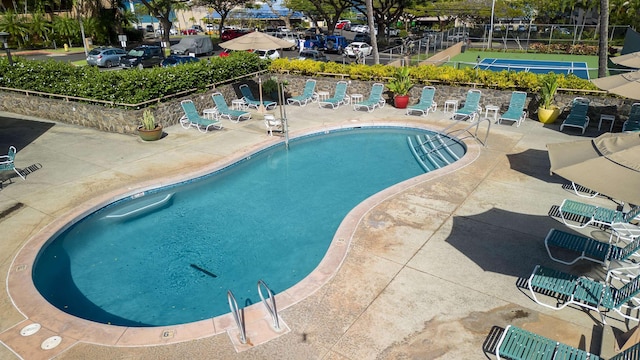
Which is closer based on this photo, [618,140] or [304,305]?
[618,140]

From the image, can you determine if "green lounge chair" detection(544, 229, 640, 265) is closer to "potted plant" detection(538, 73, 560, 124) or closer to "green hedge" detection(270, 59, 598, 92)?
"potted plant" detection(538, 73, 560, 124)

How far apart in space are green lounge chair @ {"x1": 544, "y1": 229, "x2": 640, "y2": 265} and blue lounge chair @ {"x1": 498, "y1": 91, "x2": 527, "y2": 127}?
8.83m

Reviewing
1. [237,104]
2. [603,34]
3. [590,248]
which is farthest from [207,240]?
[603,34]

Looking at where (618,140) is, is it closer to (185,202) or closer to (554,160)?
(554,160)

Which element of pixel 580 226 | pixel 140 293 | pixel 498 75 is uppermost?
pixel 498 75

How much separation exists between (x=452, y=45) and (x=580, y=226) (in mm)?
32616

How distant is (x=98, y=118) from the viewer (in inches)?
655

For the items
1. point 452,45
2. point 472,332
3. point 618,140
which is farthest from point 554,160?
point 452,45

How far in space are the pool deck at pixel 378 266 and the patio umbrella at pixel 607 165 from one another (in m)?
2.37

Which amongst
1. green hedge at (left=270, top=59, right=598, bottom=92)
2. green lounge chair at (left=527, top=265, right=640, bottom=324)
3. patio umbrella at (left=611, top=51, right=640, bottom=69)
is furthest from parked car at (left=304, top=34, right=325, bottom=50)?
green lounge chair at (left=527, top=265, right=640, bottom=324)

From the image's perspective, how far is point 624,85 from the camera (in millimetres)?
10602

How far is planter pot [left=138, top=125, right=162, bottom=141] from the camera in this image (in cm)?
1502

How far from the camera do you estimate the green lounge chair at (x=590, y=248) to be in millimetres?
7359

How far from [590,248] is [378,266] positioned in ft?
12.3
